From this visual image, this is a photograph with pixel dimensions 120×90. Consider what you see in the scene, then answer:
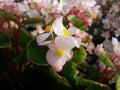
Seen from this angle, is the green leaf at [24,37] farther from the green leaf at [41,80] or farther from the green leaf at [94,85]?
the green leaf at [94,85]

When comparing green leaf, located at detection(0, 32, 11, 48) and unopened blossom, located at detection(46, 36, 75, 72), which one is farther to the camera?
green leaf, located at detection(0, 32, 11, 48)

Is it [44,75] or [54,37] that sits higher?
[54,37]

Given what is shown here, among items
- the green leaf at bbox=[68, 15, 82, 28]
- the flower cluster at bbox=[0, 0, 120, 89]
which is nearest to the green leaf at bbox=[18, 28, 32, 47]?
the flower cluster at bbox=[0, 0, 120, 89]

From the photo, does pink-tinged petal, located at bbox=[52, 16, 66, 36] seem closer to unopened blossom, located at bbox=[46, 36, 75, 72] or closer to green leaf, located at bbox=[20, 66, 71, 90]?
unopened blossom, located at bbox=[46, 36, 75, 72]

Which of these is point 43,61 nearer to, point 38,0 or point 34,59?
point 34,59

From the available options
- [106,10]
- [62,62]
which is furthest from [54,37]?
[106,10]

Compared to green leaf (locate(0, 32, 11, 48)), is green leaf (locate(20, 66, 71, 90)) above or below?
below

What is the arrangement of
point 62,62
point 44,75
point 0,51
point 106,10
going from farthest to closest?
1. point 106,10
2. point 0,51
3. point 44,75
4. point 62,62
